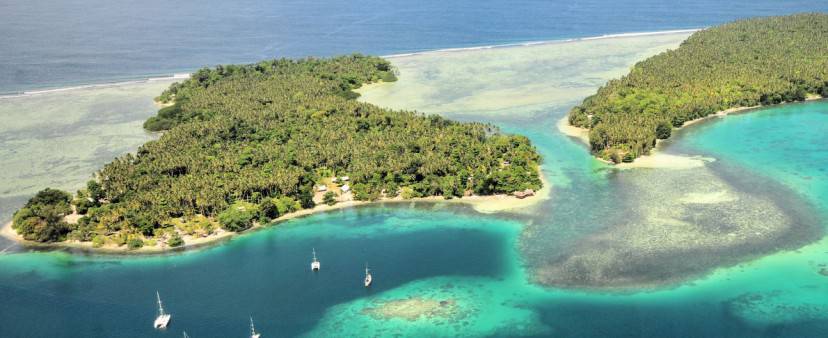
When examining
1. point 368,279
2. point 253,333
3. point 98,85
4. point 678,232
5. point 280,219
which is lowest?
point 678,232

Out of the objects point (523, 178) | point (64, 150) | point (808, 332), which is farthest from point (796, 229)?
point (64, 150)

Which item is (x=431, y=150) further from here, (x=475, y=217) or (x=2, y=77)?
(x=2, y=77)

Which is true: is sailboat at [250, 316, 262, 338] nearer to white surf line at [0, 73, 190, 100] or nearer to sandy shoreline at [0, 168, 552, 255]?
sandy shoreline at [0, 168, 552, 255]

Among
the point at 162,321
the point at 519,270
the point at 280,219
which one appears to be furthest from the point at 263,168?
the point at 519,270

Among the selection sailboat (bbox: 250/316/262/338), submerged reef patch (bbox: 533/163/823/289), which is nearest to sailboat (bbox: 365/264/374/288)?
sailboat (bbox: 250/316/262/338)

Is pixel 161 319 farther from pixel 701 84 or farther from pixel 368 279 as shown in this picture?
pixel 701 84

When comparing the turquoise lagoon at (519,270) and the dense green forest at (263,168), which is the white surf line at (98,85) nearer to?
the dense green forest at (263,168)

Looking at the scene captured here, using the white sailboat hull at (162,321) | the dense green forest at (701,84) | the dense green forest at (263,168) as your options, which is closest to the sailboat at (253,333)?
the white sailboat hull at (162,321)
